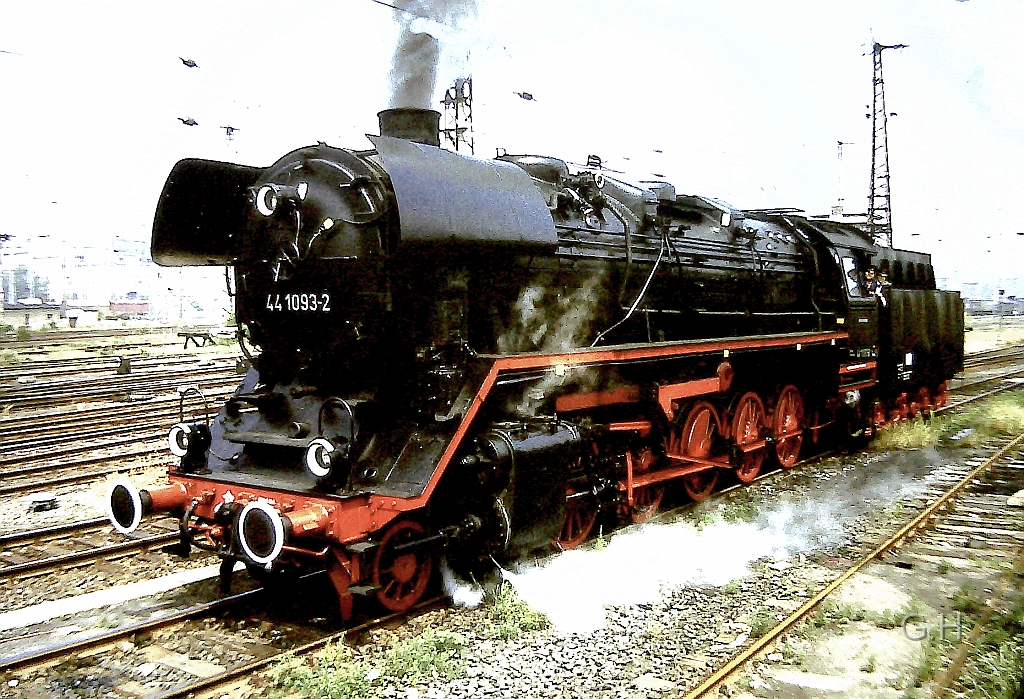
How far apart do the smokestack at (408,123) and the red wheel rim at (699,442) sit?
3968 mm

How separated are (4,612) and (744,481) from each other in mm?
7402

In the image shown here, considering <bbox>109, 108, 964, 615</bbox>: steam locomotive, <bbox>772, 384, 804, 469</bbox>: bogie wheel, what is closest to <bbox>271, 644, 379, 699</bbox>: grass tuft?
<bbox>109, 108, 964, 615</bbox>: steam locomotive

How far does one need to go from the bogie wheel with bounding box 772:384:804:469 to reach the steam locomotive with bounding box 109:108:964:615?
249 centimetres

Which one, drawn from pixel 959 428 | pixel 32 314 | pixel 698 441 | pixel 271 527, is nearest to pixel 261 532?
pixel 271 527

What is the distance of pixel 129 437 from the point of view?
43.8 feet

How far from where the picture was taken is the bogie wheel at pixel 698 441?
8.62m

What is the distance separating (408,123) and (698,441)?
4527mm

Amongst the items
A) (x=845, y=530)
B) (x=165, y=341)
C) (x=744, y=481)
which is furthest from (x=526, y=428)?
(x=165, y=341)

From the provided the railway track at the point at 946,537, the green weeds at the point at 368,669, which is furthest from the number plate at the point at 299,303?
the railway track at the point at 946,537

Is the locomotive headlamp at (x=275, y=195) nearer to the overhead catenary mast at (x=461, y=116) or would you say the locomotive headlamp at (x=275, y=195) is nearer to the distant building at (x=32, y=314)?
the overhead catenary mast at (x=461, y=116)

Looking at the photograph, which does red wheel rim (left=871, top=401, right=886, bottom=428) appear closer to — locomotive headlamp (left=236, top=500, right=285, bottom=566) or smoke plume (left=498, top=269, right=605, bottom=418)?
smoke plume (left=498, top=269, right=605, bottom=418)

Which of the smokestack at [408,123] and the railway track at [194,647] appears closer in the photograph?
the railway track at [194,647]

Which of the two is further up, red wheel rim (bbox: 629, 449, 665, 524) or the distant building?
the distant building

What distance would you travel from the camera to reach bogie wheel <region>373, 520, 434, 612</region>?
18.5ft
